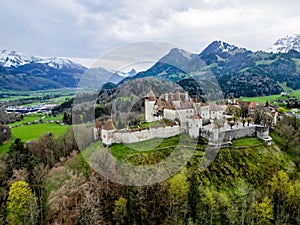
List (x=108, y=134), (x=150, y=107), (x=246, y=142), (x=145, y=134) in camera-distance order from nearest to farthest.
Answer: (x=108, y=134) < (x=145, y=134) < (x=246, y=142) < (x=150, y=107)

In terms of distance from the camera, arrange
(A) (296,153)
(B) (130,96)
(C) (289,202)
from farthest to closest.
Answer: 1. (B) (130,96)
2. (A) (296,153)
3. (C) (289,202)

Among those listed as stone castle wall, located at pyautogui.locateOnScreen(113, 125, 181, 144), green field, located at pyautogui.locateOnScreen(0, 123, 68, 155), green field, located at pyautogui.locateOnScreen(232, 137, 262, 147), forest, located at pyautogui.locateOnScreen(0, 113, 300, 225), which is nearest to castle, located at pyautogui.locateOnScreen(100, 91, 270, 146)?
stone castle wall, located at pyautogui.locateOnScreen(113, 125, 181, 144)

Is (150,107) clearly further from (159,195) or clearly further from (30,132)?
(30,132)

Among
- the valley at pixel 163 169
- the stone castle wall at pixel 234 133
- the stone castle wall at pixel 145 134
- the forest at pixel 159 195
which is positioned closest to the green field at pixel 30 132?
the valley at pixel 163 169

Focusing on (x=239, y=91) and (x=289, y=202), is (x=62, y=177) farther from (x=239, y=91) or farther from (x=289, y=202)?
(x=239, y=91)

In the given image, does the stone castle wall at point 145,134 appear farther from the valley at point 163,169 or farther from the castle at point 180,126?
the valley at point 163,169

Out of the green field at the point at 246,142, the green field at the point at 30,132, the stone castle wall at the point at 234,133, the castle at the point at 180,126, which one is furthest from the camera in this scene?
the green field at the point at 30,132

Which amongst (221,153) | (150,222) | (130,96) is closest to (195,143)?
(221,153)

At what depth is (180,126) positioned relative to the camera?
56.0m

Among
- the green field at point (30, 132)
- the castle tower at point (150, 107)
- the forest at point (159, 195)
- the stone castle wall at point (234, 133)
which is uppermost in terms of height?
the castle tower at point (150, 107)

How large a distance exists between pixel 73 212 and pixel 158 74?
43.9 meters

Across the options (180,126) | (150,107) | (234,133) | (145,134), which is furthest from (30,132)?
(234,133)

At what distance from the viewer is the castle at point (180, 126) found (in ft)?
168

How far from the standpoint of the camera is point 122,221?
39875 mm
